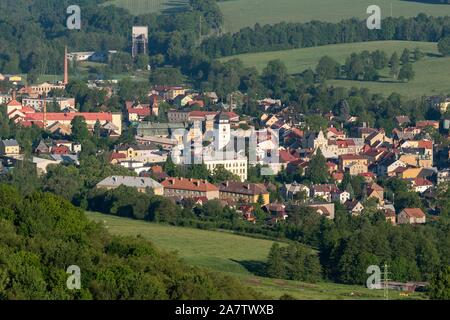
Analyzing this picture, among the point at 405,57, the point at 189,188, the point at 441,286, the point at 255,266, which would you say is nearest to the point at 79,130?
the point at 189,188

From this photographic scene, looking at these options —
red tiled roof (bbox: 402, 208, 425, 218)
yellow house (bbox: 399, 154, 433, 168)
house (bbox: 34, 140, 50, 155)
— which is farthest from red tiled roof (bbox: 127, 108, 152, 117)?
red tiled roof (bbox: 402, 208, 425, 218)

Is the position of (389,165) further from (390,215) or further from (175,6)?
(175,6)

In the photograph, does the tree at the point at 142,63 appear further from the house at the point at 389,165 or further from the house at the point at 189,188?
the house at the point at 189,188

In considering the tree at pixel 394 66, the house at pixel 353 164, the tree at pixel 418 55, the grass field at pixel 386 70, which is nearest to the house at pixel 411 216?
the house at pixel 353 164

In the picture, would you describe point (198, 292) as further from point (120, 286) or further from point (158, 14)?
point (158, 14)

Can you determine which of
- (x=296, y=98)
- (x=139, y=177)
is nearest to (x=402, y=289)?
(x=139, y=177)

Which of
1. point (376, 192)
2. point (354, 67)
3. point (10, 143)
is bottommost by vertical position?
point (376, 192)

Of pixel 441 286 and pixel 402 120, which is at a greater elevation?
pixel 441 286
